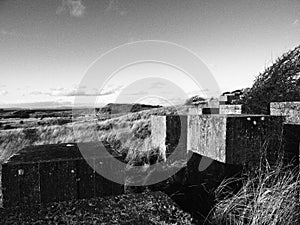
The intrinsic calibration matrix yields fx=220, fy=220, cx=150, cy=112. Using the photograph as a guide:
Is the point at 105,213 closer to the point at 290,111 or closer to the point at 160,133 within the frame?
the point at 290,111

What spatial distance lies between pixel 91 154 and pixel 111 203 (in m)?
0.84

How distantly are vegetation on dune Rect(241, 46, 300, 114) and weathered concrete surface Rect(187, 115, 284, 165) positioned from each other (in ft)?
4.98

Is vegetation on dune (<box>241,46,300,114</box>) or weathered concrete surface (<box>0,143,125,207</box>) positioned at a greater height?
vegetation on dune (<box>241,46,300,114</box>)

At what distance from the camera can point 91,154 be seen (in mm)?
1954

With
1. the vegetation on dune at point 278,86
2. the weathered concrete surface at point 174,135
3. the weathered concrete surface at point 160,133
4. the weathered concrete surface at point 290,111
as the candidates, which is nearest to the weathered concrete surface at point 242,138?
the weathered concrete surface at point 290,111

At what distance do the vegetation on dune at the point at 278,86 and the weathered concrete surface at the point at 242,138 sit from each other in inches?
59.7

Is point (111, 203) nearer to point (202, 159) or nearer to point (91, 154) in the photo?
point (91, 154)

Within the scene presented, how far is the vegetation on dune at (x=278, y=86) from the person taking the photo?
4.32 meters

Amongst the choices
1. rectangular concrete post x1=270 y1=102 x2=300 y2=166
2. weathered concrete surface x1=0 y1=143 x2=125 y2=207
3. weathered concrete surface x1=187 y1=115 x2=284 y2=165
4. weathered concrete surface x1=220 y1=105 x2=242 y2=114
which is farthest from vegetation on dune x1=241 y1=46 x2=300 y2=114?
weathered concrete surface x1=0 y1=143 x2=125 y2=207

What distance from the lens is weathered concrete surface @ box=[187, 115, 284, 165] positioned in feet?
8.29

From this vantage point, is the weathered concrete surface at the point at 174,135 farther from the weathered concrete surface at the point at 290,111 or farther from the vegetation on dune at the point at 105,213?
the vegetation on dune at the point at 105,213

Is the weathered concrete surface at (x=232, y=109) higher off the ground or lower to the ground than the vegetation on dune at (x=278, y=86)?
lower

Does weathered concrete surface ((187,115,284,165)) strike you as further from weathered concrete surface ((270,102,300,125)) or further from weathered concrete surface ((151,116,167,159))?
weathered concrete surface ((151,116,167,159))

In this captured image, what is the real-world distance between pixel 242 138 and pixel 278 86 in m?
2.68
